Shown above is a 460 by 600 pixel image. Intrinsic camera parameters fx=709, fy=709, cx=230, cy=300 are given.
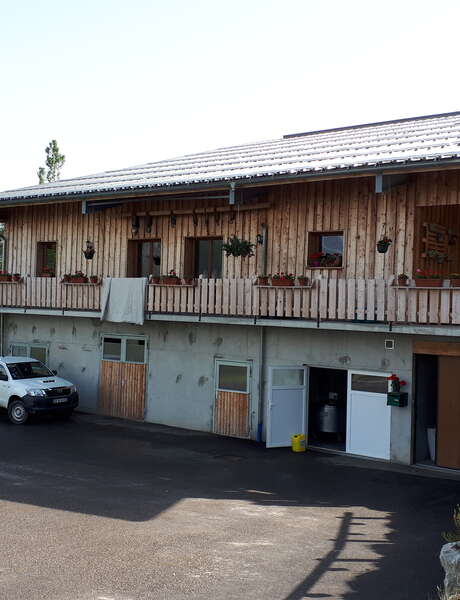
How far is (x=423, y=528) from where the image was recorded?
36.3 feet

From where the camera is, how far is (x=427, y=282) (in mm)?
14875

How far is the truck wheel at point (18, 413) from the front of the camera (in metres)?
19.6

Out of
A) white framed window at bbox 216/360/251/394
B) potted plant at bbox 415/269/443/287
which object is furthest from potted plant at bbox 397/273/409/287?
white framed window at bbox 216/360/251/394

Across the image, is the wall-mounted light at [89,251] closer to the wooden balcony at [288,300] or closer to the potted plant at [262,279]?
the wooden balcony at [288,300]

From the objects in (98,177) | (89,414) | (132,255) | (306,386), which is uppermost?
(98,177)

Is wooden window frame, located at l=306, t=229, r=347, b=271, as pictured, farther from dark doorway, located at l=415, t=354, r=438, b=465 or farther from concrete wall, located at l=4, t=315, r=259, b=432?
dark doorway, located at l=415, t=354, r=438, b=465

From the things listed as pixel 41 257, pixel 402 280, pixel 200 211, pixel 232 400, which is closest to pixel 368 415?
pixel 402 280

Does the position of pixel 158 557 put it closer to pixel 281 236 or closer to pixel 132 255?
pixel 281 236

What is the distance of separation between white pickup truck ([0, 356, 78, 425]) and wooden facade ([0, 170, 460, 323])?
2.23 metres

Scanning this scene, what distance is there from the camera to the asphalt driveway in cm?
837

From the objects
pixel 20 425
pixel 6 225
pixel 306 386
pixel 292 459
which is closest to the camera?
pixel 292 459

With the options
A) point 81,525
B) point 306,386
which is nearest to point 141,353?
point 306,386

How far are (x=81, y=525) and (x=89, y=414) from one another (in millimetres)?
11735

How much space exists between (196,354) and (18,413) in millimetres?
5208
